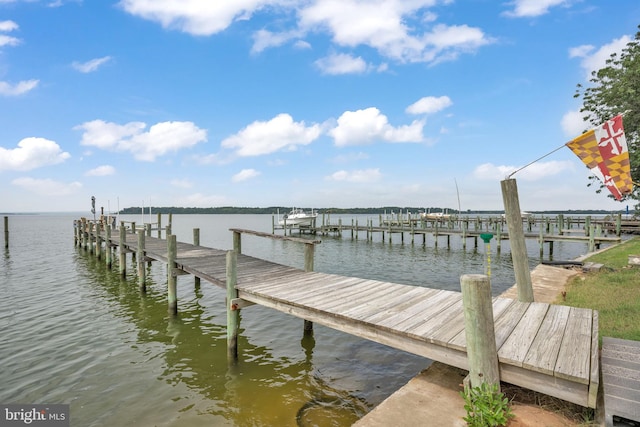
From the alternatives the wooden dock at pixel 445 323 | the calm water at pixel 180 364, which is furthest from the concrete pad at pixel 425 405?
the calm water at pixel 180 364

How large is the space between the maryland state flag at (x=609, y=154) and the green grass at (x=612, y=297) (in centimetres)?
238

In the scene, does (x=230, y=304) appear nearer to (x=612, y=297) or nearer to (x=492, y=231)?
(x=612, y=297)

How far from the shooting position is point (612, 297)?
26.6ft

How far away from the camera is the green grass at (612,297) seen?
6.08 meters

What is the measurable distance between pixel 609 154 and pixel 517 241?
2.09 meters

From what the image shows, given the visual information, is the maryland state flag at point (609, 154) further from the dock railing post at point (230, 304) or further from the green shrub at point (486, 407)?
the dock railing post at point (230, 304)

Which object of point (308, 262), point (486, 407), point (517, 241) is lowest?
point (486, 407)

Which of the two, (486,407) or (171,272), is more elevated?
(171,272)

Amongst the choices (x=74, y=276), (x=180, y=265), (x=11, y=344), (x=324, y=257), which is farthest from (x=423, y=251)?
(x=11, y=344)

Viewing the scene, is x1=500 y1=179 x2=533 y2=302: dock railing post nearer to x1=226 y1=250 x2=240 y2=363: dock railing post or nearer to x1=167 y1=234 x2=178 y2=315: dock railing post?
x1=226 y1=250 x2=240 y2=363: dock railing post

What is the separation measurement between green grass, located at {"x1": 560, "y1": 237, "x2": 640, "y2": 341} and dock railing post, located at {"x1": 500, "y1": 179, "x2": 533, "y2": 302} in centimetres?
144

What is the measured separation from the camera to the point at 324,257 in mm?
25516

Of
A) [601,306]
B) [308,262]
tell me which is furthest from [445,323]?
[601,306]

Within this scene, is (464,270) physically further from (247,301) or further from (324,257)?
(247,301)
